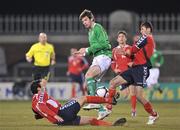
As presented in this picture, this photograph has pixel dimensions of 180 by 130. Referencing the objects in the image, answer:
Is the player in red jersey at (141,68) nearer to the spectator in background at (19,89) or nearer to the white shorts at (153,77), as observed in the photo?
the white shorts at (153,77)

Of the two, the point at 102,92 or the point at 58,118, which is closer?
the point at 58,118

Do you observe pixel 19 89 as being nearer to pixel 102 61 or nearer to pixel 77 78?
pixel 77 78

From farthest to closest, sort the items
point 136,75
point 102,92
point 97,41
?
1. point 97,41
2. point 136,75
3. point 102,92

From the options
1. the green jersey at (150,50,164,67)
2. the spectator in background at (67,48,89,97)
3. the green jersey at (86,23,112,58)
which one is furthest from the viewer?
the spectator in background at (67,48,89,97)

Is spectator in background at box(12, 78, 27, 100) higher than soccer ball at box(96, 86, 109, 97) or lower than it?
lower

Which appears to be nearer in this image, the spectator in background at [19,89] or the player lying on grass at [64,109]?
the player lying on grass at [64,109]

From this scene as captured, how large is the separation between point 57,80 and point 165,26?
586 centimetres

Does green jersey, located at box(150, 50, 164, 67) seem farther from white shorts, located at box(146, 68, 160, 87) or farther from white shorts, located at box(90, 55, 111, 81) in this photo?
white shorts, located at box(90, 55, 111, 81)

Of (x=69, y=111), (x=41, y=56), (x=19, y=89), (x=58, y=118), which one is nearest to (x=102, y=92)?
(x=69, y=111)

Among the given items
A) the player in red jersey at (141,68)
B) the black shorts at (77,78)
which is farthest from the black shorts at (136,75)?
the black shorts at (77,78)

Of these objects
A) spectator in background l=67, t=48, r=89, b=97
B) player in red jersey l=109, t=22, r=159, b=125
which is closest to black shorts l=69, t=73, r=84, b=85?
spectator in background l=67, t=48, r=89, b=97

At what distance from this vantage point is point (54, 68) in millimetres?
38844

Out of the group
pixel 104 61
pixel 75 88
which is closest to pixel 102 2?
pixel 75 88

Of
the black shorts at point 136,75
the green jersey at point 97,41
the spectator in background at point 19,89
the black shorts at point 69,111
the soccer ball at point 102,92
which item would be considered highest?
the green jersey at point 97,41
